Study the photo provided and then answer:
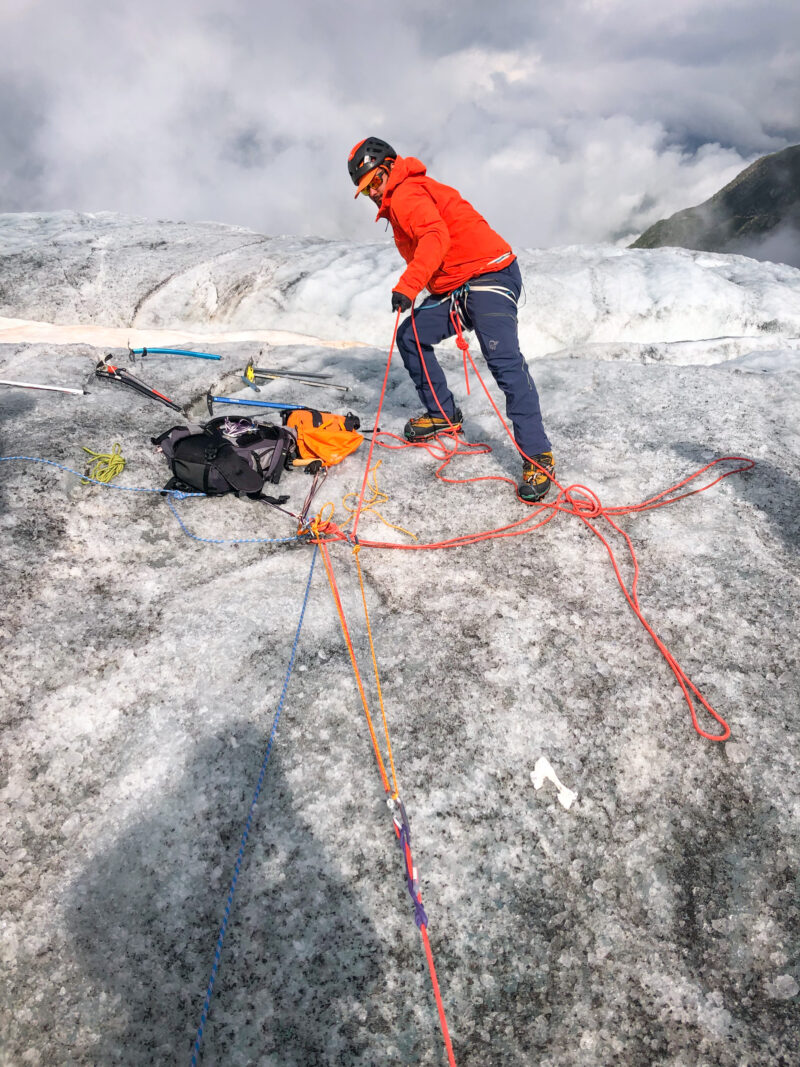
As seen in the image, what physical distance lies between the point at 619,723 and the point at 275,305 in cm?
1241

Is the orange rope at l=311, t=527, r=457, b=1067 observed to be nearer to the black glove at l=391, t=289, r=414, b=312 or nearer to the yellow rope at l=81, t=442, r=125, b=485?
the black glove at l=391, t=289, r=414, b=312

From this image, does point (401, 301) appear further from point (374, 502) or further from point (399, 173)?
point (374, 502)

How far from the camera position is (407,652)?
3.69m

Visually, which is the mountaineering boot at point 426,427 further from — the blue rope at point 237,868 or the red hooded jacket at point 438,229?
the blue rope at point 237,868

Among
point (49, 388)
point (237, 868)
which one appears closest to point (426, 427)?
point (49, 388)

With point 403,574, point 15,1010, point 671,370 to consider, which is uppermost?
point 671,370

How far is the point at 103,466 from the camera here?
514cm

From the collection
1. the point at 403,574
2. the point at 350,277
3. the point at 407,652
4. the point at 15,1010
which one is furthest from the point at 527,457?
the point at 350,277

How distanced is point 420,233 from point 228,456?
2.51 meters

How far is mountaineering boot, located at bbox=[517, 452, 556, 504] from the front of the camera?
5.00 m

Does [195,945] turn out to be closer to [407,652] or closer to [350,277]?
[407,652]

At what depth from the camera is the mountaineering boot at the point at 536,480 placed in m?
5.00

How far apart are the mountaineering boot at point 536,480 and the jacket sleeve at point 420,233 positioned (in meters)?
1.80

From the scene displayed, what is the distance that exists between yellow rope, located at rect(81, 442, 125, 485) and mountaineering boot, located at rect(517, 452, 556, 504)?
3685 millimetres
